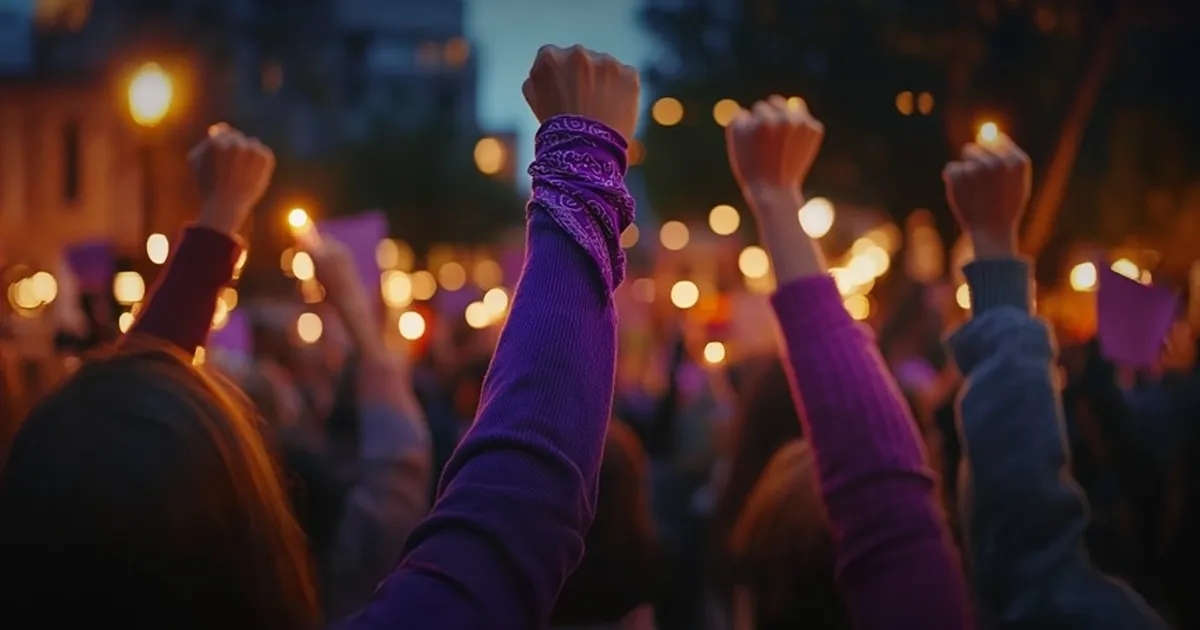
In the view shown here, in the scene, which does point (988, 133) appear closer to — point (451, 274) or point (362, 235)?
point (362, 235)

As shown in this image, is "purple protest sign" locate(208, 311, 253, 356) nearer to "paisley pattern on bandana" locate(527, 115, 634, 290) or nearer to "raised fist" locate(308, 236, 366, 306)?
"raised fist" locate(308, 236, 366, 306)

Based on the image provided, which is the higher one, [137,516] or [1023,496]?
[137,516]

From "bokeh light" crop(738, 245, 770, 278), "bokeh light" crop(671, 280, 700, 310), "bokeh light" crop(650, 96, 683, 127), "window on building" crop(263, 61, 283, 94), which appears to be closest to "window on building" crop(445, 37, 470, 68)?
"window on building" crop(263, 61, 283, 94)

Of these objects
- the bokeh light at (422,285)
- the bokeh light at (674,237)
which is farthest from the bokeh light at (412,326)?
the bokeh light at (674,237)

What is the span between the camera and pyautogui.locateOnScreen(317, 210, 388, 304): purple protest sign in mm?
8336

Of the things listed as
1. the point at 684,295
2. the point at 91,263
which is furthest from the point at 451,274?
the point at 91,263

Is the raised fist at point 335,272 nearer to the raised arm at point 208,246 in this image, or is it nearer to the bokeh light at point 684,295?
the raised arm at point 208,246

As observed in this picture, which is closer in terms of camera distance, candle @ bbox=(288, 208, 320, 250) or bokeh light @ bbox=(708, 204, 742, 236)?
candle @ bbox=(288, 208, 320, 250)

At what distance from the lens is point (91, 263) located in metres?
8.19

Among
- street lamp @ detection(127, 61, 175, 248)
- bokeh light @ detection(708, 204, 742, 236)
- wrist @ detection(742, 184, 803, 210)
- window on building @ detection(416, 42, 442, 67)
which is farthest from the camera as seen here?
window on building @ detection(416, 42, 442, 67)

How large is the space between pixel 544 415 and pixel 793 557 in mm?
1831

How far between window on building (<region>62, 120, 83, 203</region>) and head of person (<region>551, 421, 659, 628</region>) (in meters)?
45.4

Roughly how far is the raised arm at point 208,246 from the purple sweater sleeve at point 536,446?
1622 millimetres

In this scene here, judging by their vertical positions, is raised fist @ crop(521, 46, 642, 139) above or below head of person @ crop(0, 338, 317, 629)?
above
